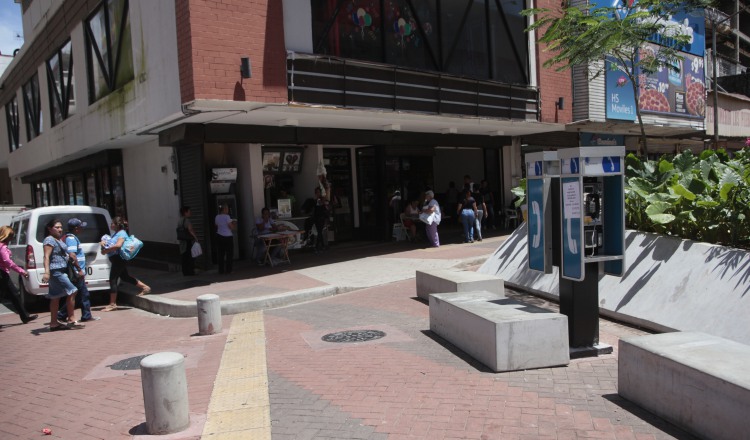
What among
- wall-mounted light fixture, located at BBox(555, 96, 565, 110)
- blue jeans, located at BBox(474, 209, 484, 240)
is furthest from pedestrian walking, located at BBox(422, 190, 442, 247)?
wall-mounted light fixture, located at BBox(555, 96, 565, 110)

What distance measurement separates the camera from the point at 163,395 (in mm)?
4406

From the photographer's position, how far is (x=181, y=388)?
4.50m

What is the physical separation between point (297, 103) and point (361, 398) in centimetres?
745

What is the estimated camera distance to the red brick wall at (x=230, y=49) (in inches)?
396

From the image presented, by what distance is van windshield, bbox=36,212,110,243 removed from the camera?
1099 centimetres

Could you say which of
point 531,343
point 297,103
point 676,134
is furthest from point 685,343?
point 676,134

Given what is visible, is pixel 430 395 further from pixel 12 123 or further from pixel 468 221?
pixel 12 123

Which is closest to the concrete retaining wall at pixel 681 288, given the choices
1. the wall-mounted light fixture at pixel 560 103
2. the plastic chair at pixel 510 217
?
the wall-mounted light fixture at pixel 560 103

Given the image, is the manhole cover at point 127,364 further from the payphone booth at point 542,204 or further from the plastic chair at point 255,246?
the plastic chair at point 255,246

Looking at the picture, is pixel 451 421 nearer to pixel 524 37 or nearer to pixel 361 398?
pixel 361 398

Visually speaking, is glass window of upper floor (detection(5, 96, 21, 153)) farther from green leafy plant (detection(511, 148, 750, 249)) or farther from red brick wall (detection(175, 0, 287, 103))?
green leafy plant (detection(511, 148, 750, 249))

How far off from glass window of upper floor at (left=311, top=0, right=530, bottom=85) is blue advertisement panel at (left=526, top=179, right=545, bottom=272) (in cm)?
698

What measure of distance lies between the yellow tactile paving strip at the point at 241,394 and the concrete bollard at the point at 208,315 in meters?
0.46

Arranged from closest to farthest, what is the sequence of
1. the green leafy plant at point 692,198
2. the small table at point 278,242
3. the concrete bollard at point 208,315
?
the green leafy plant at point 692,198 → the concrete bollard at point 208,315 → the small table at point 278,242
